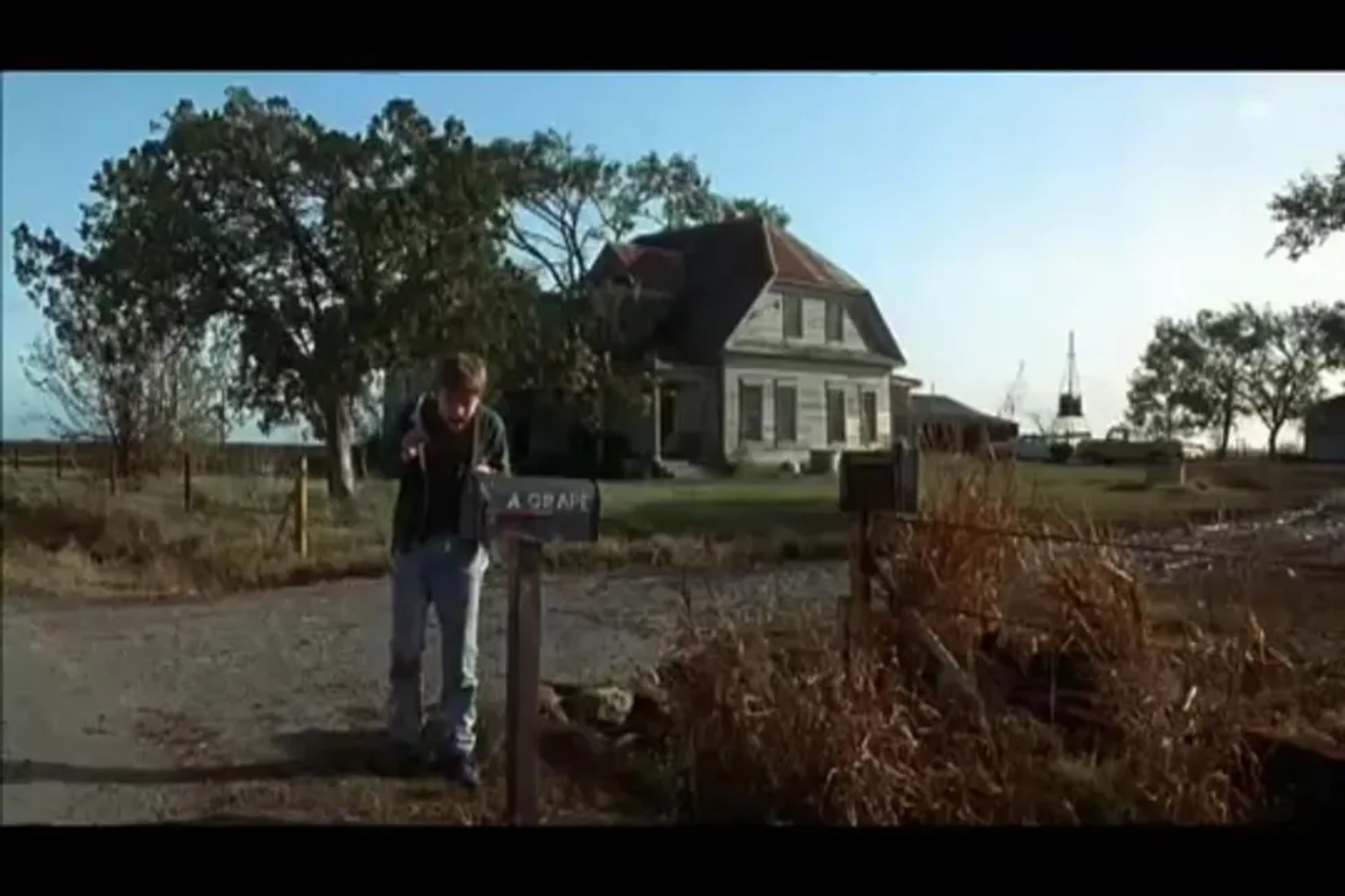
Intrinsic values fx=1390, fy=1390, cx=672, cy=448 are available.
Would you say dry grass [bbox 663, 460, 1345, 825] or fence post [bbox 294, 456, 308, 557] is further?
fence post [bbox 294, 456, 308, 557]

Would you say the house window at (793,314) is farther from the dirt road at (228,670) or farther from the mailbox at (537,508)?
the mailbox at (537,508)

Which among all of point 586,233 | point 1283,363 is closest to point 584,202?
point 586,233

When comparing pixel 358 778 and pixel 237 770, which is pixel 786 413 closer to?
pixel 358 778

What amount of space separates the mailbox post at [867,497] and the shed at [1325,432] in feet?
3.51

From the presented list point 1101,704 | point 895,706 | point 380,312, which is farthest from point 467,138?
point 1101,704

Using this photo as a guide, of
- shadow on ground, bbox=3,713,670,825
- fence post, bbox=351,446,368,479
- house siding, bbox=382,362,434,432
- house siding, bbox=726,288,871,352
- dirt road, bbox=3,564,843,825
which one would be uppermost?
house siding, bbox=726,288,871,352

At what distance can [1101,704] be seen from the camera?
341cm

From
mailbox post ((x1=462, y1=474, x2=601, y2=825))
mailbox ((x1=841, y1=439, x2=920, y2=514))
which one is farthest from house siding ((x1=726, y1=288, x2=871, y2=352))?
mailbox post ((x1=462, y1=474, x2=601, y2=825))

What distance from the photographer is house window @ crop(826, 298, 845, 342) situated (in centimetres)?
374

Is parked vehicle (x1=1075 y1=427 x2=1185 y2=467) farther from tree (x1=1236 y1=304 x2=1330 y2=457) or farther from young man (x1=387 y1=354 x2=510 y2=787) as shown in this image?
young man (x1=387 y1=354 x2=510 y2=787)

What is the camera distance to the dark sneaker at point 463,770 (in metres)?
3.29

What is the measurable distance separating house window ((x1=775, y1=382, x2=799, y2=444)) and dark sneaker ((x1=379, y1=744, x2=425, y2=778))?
125 centimetres

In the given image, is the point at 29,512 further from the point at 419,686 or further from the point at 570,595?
the point at 570,595

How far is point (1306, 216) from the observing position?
3.61m
